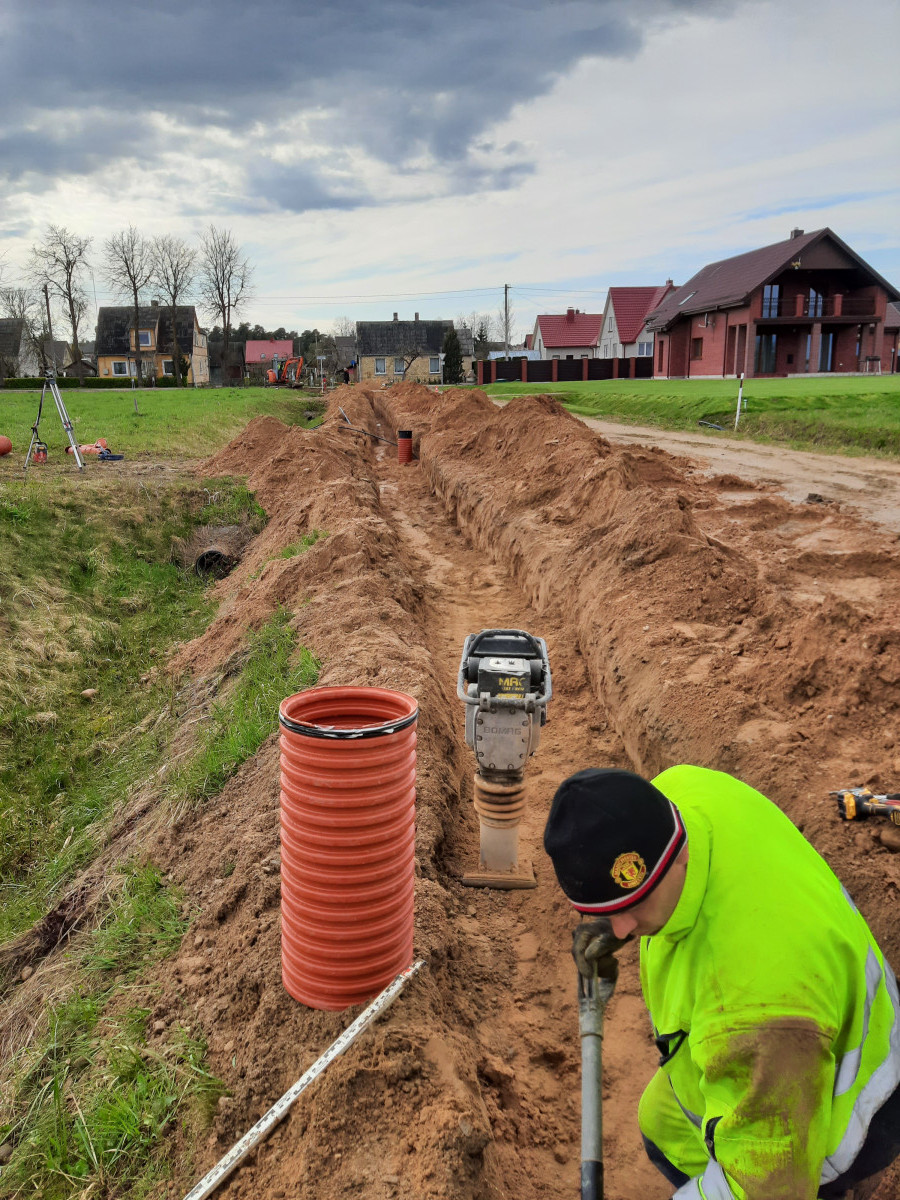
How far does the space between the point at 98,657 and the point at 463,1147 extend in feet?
25.2

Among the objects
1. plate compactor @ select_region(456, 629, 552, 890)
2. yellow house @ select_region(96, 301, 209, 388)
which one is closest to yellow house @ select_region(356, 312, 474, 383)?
yellow house @ select_region(96, 301, 209, 388)

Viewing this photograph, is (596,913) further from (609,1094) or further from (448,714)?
(448,714)

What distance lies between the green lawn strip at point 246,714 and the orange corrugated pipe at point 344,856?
7.20 feet

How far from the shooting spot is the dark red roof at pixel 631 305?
58.8m

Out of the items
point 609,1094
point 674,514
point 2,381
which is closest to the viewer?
point 609,1094

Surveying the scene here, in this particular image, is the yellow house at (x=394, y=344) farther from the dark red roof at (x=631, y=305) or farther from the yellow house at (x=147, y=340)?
the yellow house at (x=147, y=340)

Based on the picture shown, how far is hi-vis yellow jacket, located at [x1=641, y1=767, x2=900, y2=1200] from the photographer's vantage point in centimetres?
170

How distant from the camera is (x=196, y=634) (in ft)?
31.7

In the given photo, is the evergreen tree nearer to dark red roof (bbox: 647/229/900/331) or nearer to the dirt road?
dark red roof (bbox: 647/229/900/331)

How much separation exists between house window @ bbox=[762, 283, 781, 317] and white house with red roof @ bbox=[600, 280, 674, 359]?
19.2m

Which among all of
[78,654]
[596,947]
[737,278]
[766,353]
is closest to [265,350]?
[737,278]

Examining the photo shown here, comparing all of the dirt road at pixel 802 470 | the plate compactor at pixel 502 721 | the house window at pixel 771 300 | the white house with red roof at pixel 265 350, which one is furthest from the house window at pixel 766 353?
the white house with red roof at pixel 265 350

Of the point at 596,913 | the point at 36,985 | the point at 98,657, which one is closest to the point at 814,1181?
the point at 596,913

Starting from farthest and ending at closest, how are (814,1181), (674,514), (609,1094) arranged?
1. (674,514)
2. (609,1094)
3. (814,1181)
